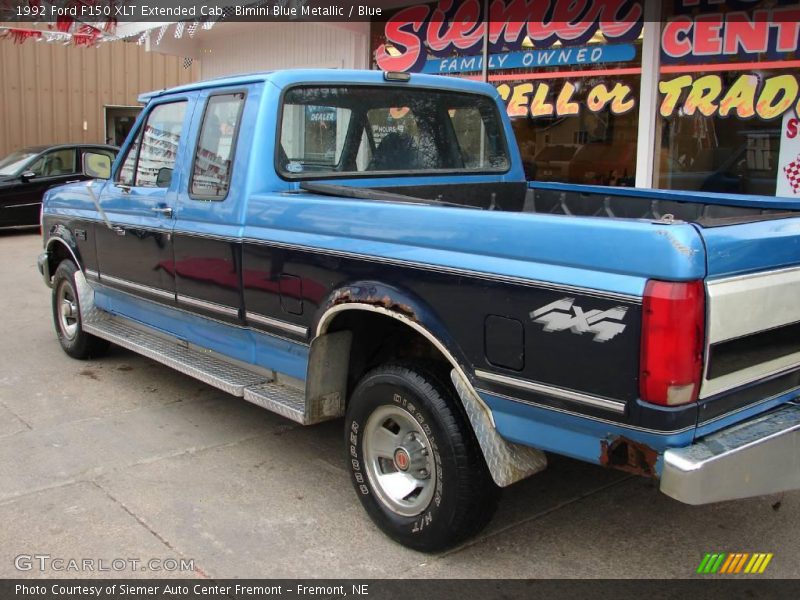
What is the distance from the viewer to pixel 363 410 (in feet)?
11.3

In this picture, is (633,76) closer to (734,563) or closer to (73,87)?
(734,563)

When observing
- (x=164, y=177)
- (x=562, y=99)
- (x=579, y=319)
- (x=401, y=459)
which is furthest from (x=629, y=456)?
(x=562, y=99)

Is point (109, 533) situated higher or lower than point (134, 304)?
lower

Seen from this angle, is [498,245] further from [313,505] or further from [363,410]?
[313,505]

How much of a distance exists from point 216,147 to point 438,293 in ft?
6.52

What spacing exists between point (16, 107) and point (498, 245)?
2091 cm

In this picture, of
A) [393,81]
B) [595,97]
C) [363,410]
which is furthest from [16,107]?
[363,410]

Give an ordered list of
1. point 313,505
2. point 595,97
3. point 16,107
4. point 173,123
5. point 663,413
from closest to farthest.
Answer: point 663,413, point 313,505, point 173,123, point 595,97, point 16,107

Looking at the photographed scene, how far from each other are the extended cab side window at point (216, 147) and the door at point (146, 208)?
21cm

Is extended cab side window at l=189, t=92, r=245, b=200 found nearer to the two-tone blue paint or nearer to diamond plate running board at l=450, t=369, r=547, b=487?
the two-tone blue paint

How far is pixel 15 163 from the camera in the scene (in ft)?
46.6

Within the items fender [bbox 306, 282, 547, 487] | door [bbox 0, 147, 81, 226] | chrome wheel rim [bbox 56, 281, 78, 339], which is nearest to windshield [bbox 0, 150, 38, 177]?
door [bbox 0, 147, 81, 226]

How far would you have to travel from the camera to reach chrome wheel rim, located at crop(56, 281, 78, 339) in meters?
6.26

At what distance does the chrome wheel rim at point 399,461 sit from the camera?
3268 mm
